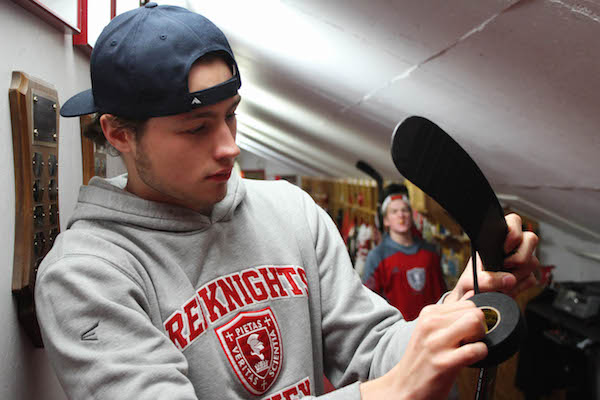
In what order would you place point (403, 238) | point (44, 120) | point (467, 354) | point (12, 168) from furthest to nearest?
point (403, 238), point (44, 120), point (12, 168), point (467, 354)

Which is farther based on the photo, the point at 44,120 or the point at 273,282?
the point at 44,120

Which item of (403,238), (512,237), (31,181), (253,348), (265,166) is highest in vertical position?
(512,237)

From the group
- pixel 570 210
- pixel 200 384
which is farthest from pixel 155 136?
pixel 570 210

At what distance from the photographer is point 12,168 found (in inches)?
39.5

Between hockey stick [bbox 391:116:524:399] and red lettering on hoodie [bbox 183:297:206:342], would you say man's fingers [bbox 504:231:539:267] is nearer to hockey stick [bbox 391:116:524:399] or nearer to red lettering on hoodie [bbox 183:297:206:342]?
hockey stick [bbox 391:116:524:399]

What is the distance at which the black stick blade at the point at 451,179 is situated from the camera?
65cm

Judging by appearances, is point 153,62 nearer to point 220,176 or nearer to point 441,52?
point 220,176

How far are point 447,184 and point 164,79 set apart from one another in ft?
1.48

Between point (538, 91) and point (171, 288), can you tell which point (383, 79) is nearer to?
point (538, 91)

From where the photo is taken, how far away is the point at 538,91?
1311mm

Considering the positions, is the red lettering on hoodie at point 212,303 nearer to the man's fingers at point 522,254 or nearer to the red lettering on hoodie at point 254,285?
the red lettering on hoodie at point 254,285

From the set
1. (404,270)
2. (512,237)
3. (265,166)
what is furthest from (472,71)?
(265,166)

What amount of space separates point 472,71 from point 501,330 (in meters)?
0.97

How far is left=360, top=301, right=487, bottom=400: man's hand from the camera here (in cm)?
59
